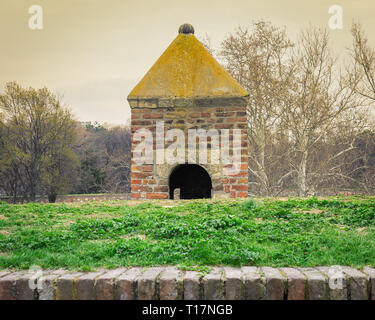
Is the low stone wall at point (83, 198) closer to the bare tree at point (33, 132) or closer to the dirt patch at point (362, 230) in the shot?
the bare tree at point (33, 132)

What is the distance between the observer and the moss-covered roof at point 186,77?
23.5 feet

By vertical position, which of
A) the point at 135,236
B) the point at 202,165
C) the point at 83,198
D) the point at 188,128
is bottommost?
the point at 83,198

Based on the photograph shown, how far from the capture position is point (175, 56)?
308 inches

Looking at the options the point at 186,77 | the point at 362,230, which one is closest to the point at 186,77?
the point at 186,77

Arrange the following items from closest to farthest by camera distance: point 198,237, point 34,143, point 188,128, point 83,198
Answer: point 198,237 → point 188,128 → point 34,143 → point 83,198

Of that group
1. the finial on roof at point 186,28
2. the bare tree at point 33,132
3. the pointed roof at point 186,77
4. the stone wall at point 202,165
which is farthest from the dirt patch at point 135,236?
the bare tree at point 33,132

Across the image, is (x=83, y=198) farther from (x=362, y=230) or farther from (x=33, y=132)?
(x=362, y=230)

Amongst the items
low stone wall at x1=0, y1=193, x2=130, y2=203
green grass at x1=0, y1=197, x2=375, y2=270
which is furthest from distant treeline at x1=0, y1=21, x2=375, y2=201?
green grass at x1=0, y1=197, x2=375, y2=270

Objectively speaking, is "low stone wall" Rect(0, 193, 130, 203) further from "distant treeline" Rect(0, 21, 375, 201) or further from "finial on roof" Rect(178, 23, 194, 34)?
"finial on roof" Rect(178, 23, 194, 34)

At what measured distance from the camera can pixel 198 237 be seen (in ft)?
11.4

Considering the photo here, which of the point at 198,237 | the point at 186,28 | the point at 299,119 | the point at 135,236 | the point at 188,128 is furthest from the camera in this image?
the point at 299,119

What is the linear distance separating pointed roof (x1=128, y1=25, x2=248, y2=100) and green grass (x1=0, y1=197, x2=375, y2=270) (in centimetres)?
281

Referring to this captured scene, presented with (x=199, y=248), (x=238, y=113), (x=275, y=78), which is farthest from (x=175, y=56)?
(x=275, y=78)

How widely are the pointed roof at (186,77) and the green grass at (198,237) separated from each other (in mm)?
2810
